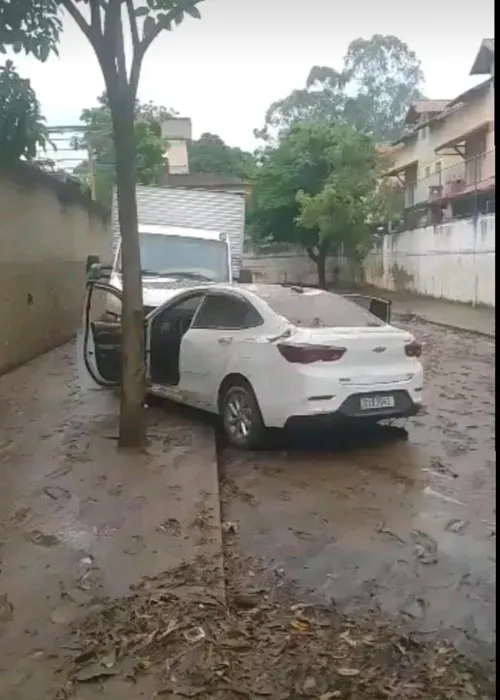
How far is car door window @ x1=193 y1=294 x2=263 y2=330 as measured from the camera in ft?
26.8

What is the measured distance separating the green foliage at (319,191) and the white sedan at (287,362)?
27669 millimetres

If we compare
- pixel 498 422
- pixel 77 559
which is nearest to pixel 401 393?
pixel 77 559

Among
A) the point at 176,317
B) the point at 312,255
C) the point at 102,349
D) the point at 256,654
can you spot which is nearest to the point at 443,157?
the point at 312,255

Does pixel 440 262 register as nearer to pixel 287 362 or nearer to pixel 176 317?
pixel 176 317

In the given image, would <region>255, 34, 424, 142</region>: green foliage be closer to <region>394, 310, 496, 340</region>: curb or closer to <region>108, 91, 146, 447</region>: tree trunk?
<region>394, 310, 496, 340</region>: curb

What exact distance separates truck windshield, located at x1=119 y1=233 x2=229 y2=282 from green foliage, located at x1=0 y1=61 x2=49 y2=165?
242 cm

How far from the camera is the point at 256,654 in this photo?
13.1ft

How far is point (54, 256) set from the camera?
16.9 metres

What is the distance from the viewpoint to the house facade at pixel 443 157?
32.1m

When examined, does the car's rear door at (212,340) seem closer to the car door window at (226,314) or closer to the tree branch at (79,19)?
the car door window at (226,314)

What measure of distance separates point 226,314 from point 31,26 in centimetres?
313

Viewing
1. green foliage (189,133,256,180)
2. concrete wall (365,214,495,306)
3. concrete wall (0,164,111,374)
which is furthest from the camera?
green foliage (189,133,256,180)

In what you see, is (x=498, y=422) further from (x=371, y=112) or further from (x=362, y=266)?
(x=371, y=112)

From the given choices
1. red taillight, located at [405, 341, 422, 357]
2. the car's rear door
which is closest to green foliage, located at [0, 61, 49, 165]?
the car's rear door
